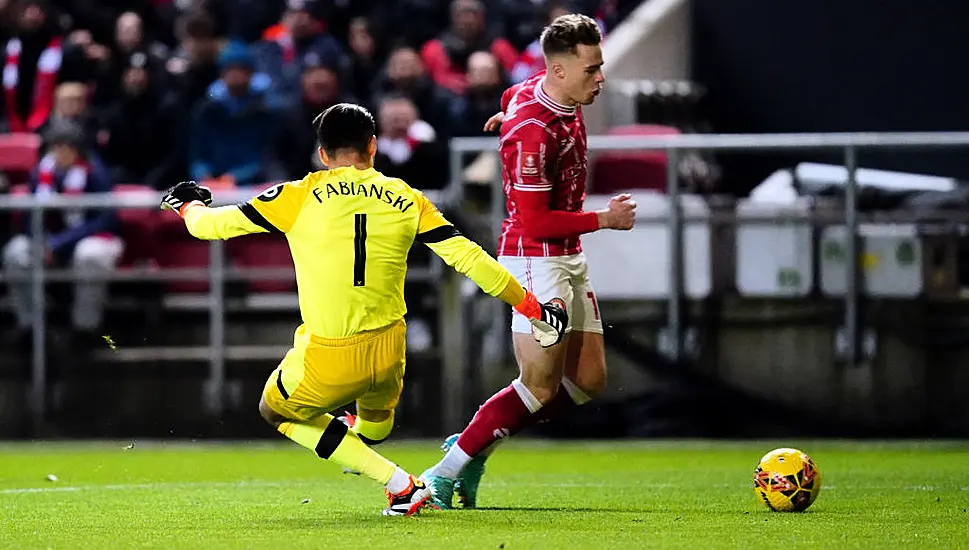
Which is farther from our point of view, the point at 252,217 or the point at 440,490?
the point at 440,490

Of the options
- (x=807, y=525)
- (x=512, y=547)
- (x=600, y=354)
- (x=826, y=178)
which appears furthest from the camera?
(x=826, y=178)

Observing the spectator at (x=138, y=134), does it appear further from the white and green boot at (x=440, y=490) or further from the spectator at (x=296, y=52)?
the white and green boot at (x=440, y=490)

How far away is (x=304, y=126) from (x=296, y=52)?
3.69ft

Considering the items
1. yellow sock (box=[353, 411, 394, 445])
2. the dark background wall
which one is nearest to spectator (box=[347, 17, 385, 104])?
the dark background wall

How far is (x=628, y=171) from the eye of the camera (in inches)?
512

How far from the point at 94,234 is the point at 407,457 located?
131 inches

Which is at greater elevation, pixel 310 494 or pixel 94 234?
pixel 94 234

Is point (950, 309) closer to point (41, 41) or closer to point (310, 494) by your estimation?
point (310, 494)

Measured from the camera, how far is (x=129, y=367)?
530 inches

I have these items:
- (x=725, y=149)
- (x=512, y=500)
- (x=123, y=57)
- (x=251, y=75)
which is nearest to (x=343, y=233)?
(x=512, y=500)

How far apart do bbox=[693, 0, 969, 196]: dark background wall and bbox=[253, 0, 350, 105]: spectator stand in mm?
3162

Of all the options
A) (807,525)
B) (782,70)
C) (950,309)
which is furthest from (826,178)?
(807,525)

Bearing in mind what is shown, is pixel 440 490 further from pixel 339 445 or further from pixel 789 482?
pixel 789 482

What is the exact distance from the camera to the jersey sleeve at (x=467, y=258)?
281 inches
